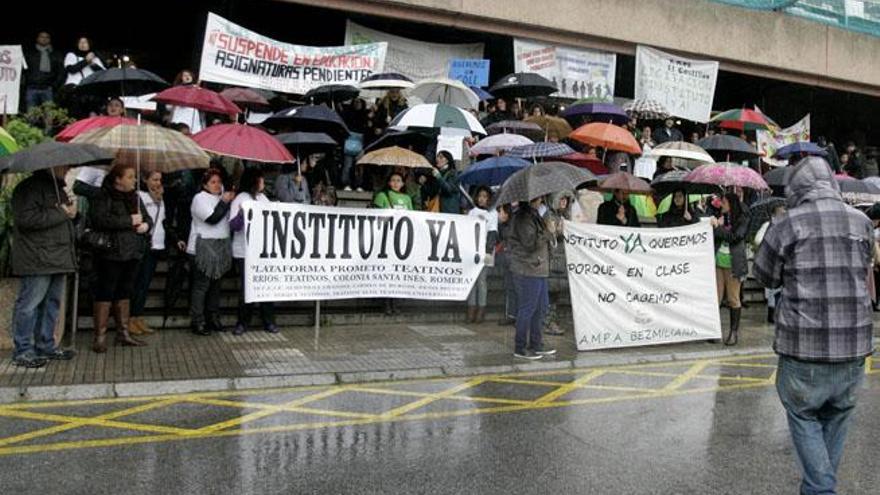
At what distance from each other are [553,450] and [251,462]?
2046 mm

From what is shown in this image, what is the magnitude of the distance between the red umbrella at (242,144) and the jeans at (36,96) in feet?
19.1

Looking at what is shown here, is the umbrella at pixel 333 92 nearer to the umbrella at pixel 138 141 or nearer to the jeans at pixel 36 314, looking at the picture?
the umbrella at pixel 138 141

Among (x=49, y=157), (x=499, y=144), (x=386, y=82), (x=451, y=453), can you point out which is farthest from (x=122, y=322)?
(x=386, y=82)

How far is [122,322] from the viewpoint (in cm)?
828

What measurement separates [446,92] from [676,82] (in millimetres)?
6524

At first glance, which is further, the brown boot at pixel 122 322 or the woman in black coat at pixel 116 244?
the brown boot at pixel 122 322

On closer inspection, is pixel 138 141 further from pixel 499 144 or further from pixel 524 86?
pixel 524 86

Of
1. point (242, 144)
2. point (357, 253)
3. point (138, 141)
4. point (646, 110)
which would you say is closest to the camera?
point (138, 141)

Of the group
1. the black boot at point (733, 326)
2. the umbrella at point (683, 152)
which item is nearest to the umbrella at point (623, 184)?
the umbrella at point (683, 152)

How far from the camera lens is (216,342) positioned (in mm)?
8742

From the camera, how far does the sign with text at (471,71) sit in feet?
47.6

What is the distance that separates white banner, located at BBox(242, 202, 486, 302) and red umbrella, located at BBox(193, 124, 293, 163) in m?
0.53

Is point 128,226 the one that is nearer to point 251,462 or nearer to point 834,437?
point 251,462

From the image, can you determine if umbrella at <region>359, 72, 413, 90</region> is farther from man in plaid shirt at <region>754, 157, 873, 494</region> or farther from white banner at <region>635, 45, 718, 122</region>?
man in plaid shirt at <region>754, 157, 873, 494</region>
